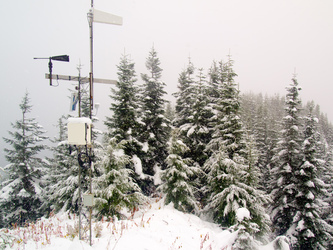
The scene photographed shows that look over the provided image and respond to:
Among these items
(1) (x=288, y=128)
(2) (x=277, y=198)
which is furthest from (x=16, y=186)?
(1) (x=288, y=128)

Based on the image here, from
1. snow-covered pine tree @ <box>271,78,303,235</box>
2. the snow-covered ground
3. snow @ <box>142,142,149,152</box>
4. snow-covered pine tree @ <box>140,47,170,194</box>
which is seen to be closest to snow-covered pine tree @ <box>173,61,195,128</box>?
snow-covered pine tree @ <box>140,47,170,194</box>

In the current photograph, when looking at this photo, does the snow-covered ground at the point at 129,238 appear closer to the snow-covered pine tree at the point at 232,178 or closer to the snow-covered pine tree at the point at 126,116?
the snow-covered pine tree at the point at 232,178

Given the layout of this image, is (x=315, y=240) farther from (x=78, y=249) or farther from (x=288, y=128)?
(x=78, y=249)

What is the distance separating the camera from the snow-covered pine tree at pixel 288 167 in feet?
61.6

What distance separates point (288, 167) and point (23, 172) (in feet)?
86.2

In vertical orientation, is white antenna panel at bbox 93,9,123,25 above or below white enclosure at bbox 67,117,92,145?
above

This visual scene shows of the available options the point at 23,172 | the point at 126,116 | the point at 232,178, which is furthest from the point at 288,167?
the point at 23,172

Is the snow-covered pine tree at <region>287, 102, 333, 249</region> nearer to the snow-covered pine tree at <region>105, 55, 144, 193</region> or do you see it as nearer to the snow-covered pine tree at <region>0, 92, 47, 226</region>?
the snow-covered pine tree at <region>105, 55, 144, 193</region>

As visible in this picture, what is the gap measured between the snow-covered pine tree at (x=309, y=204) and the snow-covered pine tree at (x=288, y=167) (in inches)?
23.1

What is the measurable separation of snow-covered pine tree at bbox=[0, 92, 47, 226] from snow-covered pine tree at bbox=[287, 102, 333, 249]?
80.6 feet

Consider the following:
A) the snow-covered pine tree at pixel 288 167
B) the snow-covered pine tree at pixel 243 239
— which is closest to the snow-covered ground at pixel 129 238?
the snow-covered pine tree at pixel 243 239

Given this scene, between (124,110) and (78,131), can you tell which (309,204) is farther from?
(78,131)

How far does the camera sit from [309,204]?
17328 mm

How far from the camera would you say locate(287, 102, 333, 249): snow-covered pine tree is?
17.0 metres
